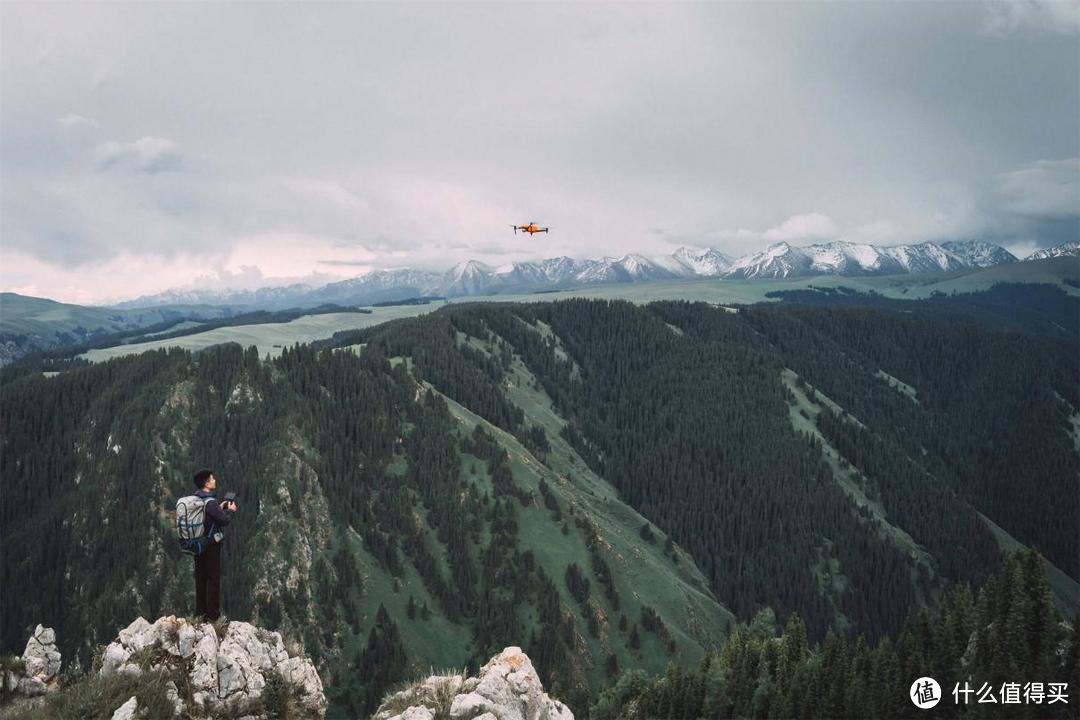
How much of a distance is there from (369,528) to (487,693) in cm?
10846

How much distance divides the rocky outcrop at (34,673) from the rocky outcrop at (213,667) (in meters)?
6.03

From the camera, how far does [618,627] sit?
419 ft

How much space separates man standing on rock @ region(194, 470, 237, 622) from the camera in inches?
842

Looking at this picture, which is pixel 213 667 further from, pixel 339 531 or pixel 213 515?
pixel 339 531

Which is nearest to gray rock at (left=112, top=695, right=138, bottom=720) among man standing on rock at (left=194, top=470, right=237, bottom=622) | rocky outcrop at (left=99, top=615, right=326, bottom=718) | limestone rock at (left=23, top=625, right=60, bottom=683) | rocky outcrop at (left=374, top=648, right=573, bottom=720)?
rocky outcrop at (left=99, top=615, right=326, bottom=718)

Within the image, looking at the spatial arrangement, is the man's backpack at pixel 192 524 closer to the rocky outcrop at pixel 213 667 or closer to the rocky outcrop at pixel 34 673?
the rocky outcrop at pixel 213 667

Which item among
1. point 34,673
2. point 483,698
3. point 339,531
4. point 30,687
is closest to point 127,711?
point 30,687

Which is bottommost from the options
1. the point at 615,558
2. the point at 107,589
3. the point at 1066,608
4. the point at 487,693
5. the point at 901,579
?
the point at 1066,608

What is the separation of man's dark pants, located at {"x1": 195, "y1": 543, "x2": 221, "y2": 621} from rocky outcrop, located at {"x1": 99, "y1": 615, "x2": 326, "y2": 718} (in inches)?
23.5

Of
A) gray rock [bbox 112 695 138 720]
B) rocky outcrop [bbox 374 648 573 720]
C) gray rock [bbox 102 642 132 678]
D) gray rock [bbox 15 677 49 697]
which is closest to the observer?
gray rock [bbox 112 695 138 720]

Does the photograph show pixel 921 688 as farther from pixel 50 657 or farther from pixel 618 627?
pixel 50 657

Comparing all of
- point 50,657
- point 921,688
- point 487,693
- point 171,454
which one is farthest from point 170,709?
point 171,454

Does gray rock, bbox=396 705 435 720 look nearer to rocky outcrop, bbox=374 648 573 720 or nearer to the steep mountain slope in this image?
rocky outcrop, bbox=374 648 573 720

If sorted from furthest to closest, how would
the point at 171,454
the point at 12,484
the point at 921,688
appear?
the point at 12,484 → the point at 171,454 → the point at 921,688
